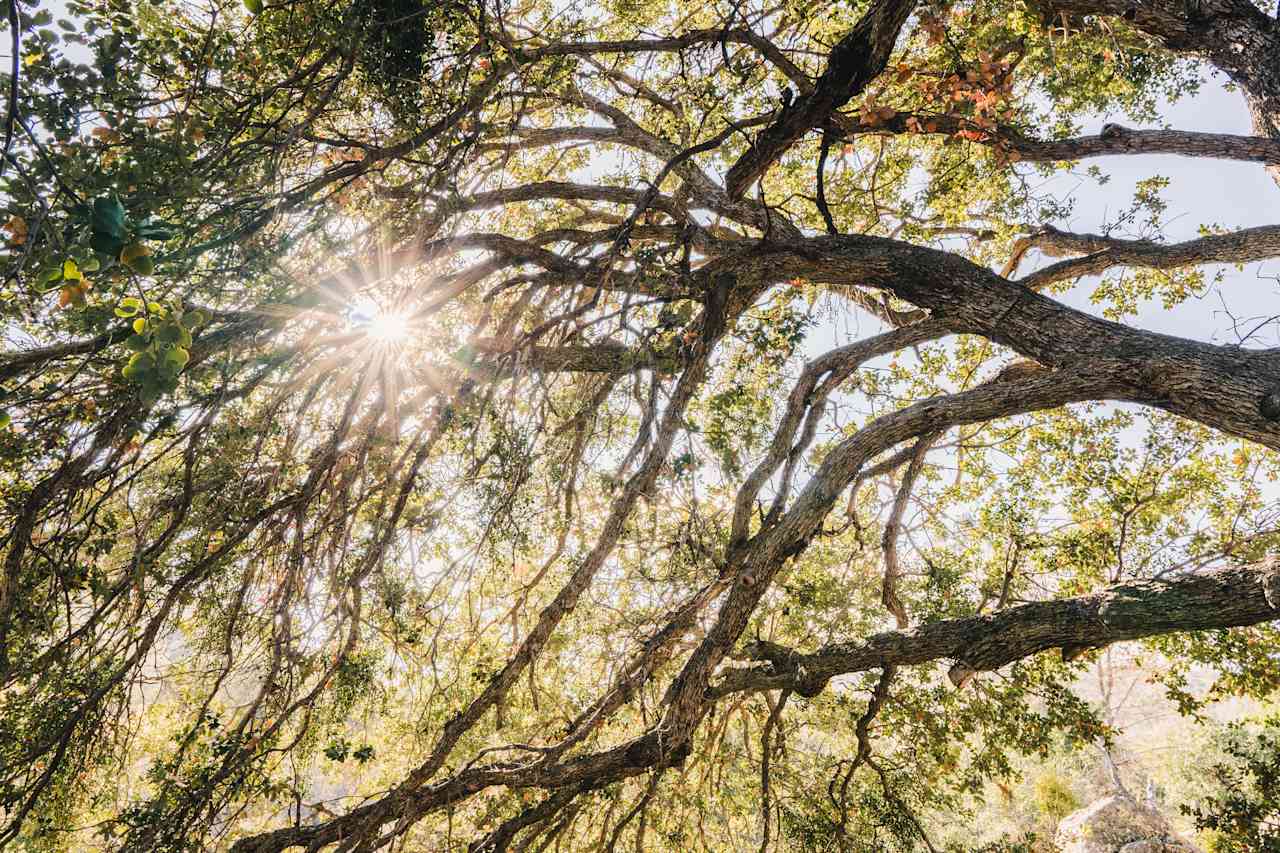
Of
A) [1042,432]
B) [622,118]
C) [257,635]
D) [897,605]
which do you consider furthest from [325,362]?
[1042,432]

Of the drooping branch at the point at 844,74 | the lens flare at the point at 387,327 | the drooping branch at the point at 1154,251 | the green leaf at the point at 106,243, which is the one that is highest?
the drooping branch at the point at 1154,251

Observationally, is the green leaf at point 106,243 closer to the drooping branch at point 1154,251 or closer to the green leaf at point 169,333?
the green leaf at point 169,333

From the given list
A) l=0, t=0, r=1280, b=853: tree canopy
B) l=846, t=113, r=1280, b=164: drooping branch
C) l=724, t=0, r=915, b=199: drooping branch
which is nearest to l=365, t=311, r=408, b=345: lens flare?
l=0, t=0, r=1280, b=853: tree canopy

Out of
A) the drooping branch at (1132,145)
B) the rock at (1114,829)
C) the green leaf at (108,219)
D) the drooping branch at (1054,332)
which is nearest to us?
the green leaf at (108,219)

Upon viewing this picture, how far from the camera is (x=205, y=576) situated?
267cm

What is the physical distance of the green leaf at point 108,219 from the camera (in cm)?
85

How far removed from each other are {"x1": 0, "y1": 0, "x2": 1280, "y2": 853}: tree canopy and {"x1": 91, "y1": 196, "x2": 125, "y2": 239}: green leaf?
16 mm

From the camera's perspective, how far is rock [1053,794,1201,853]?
14.0 m

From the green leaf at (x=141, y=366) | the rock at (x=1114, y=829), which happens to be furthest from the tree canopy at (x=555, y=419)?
the rock at (x=1114, y=829)

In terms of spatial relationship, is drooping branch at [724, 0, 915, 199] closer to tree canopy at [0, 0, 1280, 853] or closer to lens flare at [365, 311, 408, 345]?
tree canopy at [0, 0, 1280, 853]

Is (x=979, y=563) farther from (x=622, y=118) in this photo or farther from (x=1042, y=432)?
(x=622, y=118)

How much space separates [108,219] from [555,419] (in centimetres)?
335

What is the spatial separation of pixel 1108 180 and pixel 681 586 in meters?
5.48

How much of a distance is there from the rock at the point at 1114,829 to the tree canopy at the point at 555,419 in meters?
13.8
